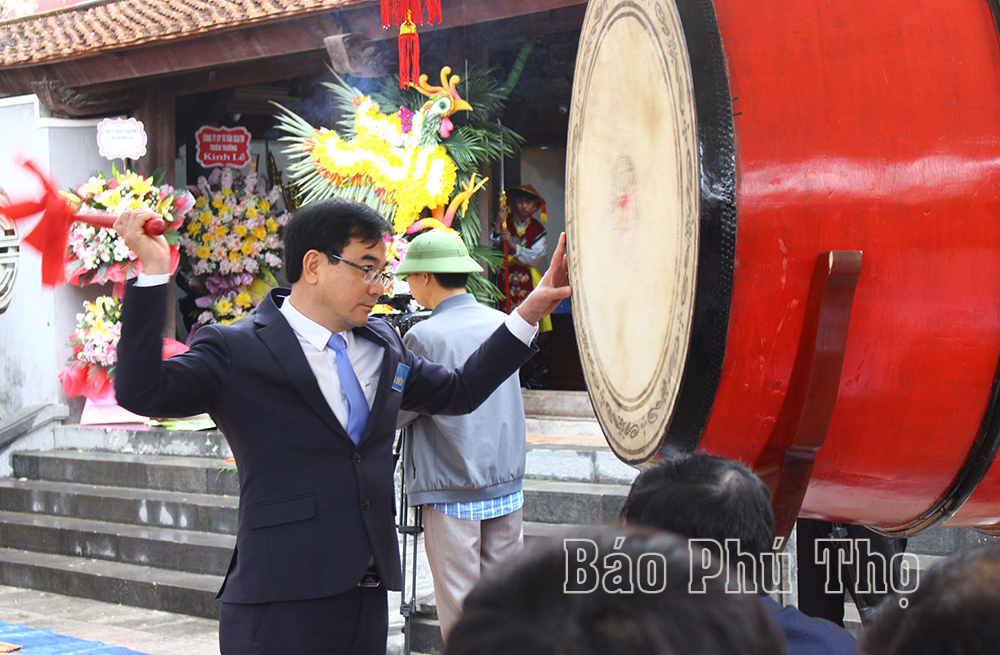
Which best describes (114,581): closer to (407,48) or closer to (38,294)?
(38,294)

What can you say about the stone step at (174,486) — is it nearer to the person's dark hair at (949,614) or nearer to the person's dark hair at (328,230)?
the person's dark hair at (328,230)

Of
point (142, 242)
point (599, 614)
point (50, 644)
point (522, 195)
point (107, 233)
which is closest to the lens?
point (599, 614)

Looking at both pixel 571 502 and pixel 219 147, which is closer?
pixel 571 502

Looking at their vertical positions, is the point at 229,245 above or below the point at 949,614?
above

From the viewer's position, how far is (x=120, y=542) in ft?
19.1

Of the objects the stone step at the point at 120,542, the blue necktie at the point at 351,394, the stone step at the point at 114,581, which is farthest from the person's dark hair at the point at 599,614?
the stone step at the point at 120,542

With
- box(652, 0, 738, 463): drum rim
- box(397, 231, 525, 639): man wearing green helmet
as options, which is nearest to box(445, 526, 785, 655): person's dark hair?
box(652, 0, 738, 463): drum rim

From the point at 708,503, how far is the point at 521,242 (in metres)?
5.92

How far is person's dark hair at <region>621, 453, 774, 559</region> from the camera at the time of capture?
134cm

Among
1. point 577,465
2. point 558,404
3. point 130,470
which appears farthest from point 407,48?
point 130,470

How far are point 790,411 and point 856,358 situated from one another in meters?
0.13

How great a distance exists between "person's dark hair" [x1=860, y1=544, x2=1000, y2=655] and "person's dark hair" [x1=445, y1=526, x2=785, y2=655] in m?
0.19

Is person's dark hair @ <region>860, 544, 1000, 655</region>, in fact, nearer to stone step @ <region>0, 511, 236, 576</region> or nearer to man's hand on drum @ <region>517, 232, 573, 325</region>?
man's hand on drum @ <region>517, 232, 573, 325</region>

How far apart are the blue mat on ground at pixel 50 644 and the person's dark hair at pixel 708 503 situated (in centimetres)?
373
